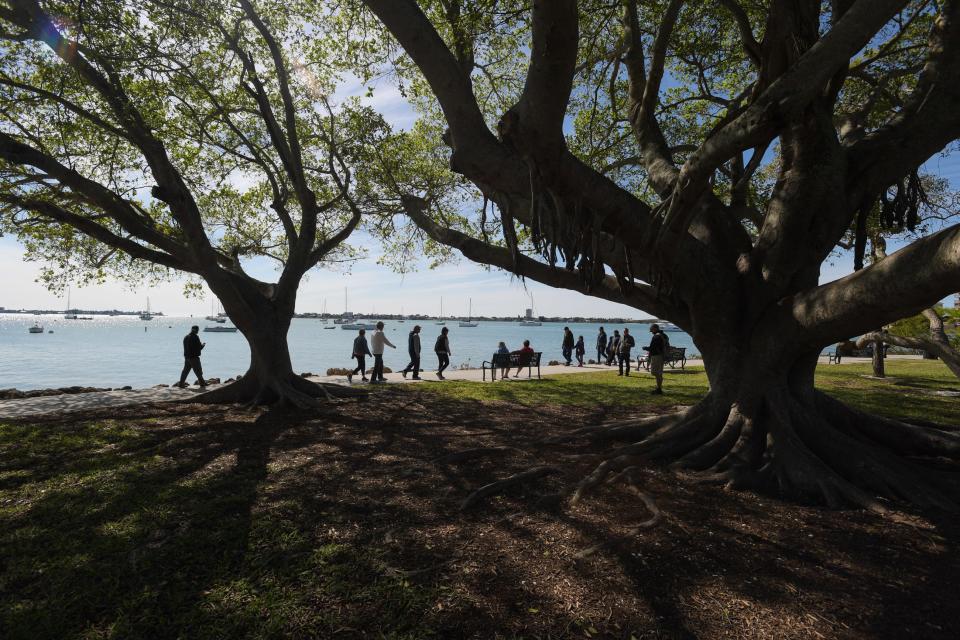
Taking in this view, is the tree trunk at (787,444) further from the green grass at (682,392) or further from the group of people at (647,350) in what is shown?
the group of people at (647,350)

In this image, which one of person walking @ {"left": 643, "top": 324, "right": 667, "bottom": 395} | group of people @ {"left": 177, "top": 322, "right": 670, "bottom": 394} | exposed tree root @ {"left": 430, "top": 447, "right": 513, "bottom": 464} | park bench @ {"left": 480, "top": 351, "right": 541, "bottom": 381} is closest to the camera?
exposed tree root @ {"left": 430, "top": 447, "right": 513, "bottom": 464}

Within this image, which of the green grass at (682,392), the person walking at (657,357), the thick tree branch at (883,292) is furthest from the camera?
the person walking at (657,357)

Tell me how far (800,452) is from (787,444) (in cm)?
16

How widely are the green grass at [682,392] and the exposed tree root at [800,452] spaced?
3872 mm

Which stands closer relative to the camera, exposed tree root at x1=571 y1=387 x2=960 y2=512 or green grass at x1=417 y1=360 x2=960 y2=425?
exposed tree root at x1=571 y1=387 x2=960 y2=512

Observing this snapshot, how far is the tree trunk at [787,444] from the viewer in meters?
4.96

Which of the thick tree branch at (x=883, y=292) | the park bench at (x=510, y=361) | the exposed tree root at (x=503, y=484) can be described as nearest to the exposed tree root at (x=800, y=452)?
the exposed tree root at (x=503, y=484)

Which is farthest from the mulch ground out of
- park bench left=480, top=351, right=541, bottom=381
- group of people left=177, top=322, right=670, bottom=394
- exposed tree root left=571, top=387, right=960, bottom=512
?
park bench left=480, top=351, right=541, bottom=381

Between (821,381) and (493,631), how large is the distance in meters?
17.5

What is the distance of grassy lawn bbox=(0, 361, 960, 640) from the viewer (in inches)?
112

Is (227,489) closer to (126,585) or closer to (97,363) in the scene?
(126,585)

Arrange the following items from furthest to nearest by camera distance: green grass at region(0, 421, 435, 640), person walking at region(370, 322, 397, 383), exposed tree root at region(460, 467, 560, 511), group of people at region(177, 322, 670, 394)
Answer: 1. person walking at region(370, 322, 397, 383)
2. group of people at region(177, 322, 670, 394)
3. exposed tree root at region(460, 467, 560, 511)
4. green grass at region(0, 421, 435, 640)

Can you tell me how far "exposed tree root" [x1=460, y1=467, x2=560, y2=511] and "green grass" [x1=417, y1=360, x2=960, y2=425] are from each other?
5.25 meters

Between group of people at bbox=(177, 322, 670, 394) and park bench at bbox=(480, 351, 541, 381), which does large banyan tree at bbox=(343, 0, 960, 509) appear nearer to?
group of people at bbox=(177, 322, 670, 394)
